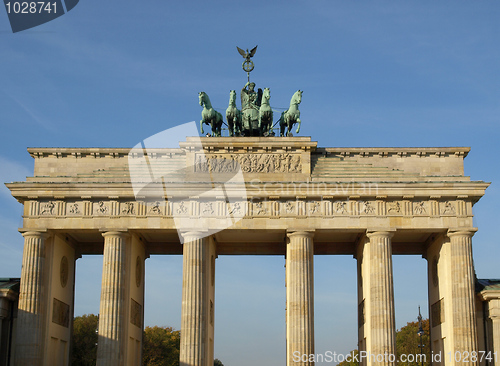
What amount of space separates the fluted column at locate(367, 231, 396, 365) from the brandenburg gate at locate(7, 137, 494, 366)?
0.23ft

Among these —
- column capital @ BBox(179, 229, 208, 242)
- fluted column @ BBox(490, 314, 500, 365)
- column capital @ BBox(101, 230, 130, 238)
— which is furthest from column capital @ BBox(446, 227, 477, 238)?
column capital @ BBox(101, 230, 130, 238)

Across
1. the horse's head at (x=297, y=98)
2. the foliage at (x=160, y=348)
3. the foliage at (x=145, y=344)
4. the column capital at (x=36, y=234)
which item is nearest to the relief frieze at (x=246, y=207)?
the column capital at (x=36, y=234)

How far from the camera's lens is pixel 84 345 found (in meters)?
75.2

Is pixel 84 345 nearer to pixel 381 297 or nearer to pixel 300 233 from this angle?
pixel 300 233

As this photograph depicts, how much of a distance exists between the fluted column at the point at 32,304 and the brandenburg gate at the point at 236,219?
0.07 metres

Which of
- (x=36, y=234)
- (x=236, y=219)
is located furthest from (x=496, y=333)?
(x=36, y=234)

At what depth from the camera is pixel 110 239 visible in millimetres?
42906

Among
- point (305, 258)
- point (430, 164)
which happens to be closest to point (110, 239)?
point (305, 258)

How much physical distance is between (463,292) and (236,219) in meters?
13.8

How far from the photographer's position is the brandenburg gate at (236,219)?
4178 cm

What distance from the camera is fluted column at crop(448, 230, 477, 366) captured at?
41062mm

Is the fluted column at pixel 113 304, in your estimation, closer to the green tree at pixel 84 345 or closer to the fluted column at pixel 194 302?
the fluted column at pixel 194 302

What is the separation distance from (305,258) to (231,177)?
6.64 m

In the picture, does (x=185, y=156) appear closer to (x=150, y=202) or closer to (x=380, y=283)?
(x=150, y=202)
